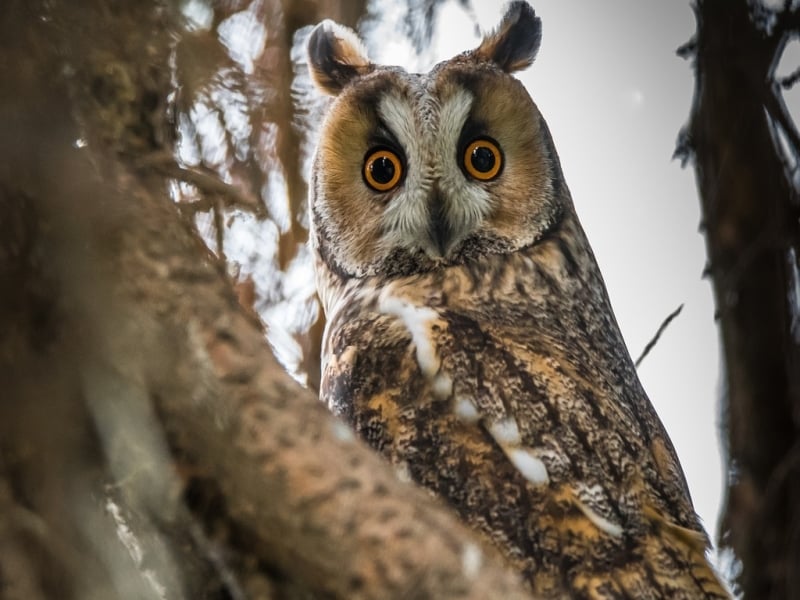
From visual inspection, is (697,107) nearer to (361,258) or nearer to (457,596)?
(361,258)

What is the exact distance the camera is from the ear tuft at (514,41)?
9.39 ft

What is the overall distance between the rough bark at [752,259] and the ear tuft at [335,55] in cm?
108

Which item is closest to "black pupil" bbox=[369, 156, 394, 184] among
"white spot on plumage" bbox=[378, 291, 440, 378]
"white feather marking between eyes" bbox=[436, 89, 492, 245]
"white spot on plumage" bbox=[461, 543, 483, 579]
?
"white feather marking between eyes" bbox=[436, 89, 492, 245]

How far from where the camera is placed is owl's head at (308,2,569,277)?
8.33 ft

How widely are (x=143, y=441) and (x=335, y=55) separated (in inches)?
79.5

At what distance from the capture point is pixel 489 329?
2.22m

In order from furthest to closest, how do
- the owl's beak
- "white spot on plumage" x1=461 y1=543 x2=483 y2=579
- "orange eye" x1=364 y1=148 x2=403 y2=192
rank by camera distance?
"orange eye" x1=364 y1=148 x2=403 y2=192, the owl's beak, "white spot on plumage" x1=461 y1=543 x2=483 y2=579

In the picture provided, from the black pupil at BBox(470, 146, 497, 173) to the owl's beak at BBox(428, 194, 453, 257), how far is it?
0.55 ft

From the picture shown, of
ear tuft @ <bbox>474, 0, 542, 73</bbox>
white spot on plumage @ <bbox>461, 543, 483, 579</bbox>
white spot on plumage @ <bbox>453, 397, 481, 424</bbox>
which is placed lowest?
white spot on plumage @ <bbox>453, 397, 481, 424</bbox>

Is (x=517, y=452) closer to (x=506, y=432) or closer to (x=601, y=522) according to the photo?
(x=506, y=432)

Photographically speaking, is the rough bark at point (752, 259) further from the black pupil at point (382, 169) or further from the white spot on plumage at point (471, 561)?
the white spot on plumage at point (471, 561)

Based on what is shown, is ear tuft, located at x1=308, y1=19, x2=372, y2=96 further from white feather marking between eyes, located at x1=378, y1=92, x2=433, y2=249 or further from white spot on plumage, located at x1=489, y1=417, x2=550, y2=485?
white spot on plumage, located at x1=489, y1=417, x2=550, y2=485

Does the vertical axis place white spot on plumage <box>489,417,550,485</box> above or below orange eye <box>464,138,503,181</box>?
below

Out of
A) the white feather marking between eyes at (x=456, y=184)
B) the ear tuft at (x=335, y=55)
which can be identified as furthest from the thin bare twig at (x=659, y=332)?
the ear tuft at (x=335, y=55)
